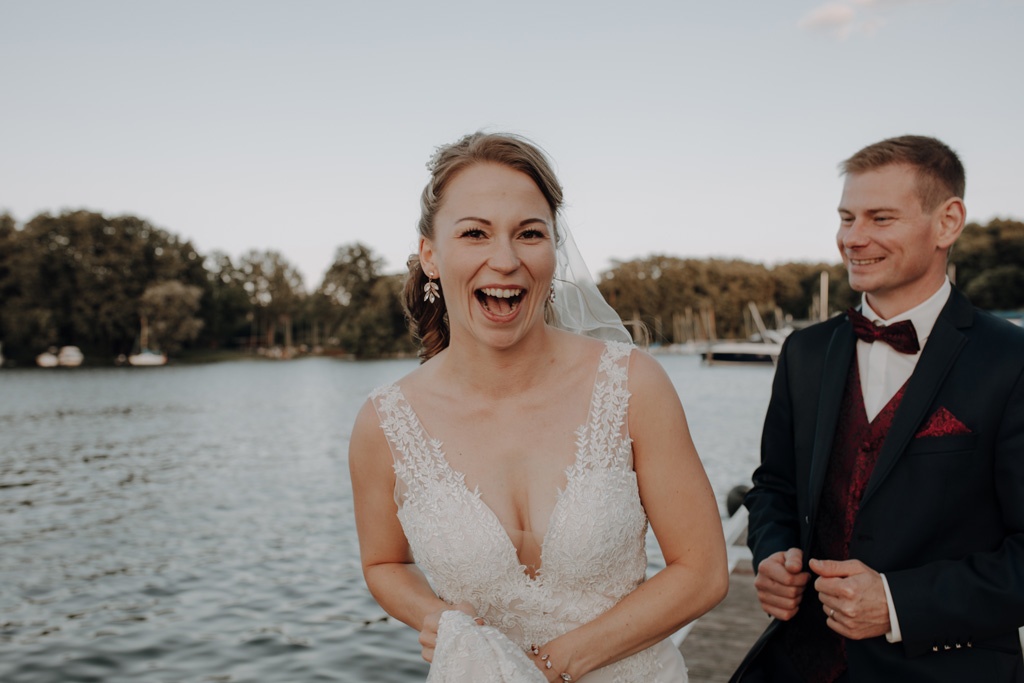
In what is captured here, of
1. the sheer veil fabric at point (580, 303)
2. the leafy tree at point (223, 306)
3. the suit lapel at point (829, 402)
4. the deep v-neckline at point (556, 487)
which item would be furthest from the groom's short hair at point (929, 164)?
the leafy tree at point (223, 306)

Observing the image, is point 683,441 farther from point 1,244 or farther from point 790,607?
point 1,244

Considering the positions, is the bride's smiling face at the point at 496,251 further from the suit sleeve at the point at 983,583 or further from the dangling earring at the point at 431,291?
the suit sleeve at the point at 983,583

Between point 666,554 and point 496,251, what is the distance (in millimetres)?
1009

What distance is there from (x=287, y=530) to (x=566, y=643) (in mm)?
13563

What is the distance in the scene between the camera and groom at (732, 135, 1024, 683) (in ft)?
7.62

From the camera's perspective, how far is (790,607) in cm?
266

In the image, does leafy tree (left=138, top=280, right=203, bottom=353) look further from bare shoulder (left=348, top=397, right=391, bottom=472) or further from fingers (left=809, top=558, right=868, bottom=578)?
fingers (left=809, top=558, right=868, bottom=578)

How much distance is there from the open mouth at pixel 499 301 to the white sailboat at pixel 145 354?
9189 centimetres

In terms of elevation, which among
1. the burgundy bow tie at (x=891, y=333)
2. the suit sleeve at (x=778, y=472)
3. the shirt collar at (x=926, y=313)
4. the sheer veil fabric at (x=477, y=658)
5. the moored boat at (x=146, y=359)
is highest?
the shirt collar at (x=926, y=313)

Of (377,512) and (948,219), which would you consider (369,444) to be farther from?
(948,219)

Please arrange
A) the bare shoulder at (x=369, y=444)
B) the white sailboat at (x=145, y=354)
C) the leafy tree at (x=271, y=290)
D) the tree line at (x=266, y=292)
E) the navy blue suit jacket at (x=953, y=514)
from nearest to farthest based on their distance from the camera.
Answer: the navy blue suit jacket at (x=953, y=514) < the bare shoulder at (x=369, y=444) < the tree line at (x=266, y=292) < the white sailboat at (x=145, y=354) < the leafy tree at (x=271, y=290)

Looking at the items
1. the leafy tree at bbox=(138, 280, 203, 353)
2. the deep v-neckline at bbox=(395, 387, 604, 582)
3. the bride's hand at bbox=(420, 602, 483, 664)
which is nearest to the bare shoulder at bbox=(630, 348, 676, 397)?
the deep v-neckline at bbox=(395, 387, 604, 582)

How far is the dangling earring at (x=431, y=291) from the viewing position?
9.75 feet

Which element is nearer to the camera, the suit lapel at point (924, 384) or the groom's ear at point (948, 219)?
the suit lapel at point (924, 384)
